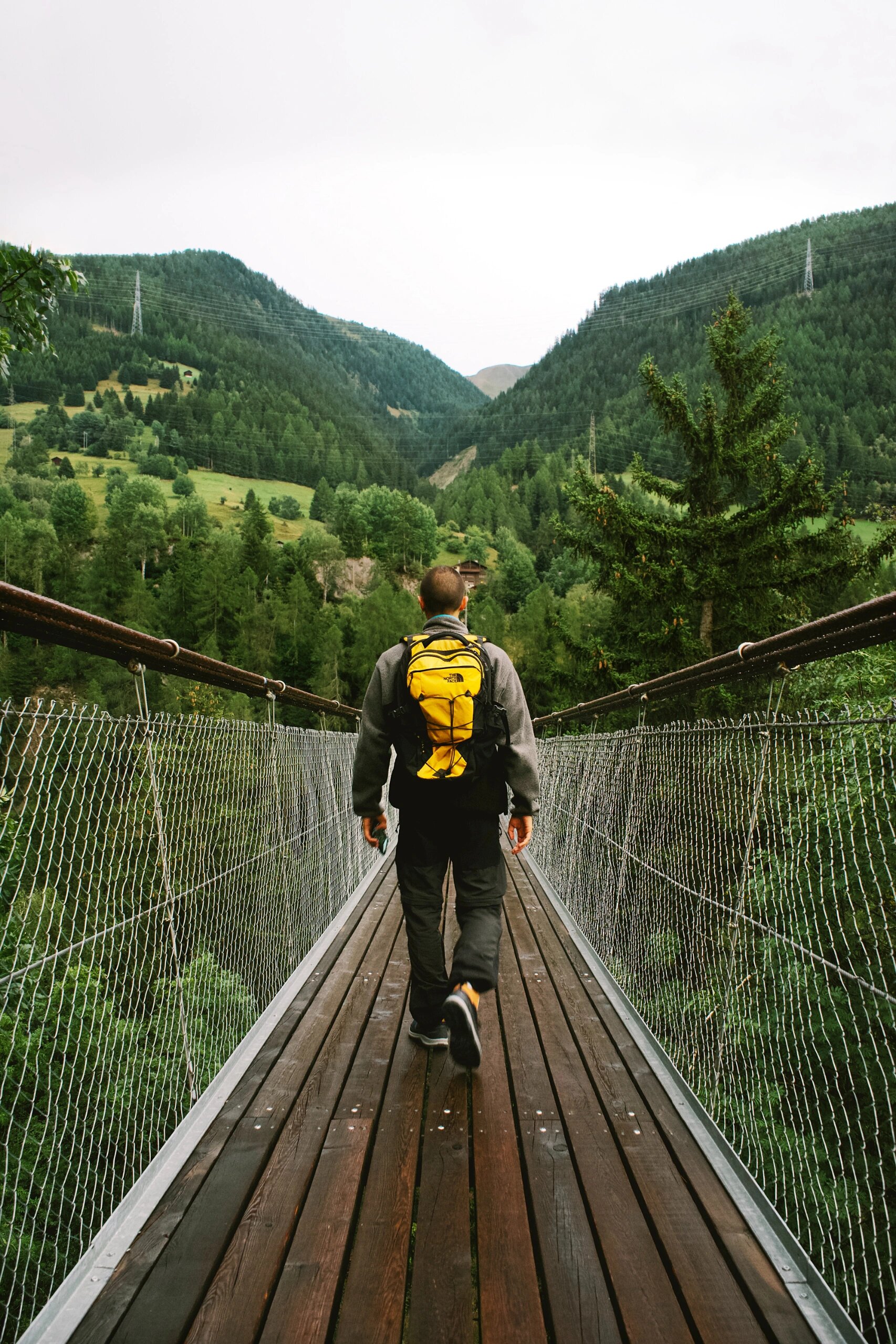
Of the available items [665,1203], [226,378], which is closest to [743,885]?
[665,1203]

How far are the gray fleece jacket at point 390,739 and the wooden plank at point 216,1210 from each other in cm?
75

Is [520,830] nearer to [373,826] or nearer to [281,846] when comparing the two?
[373,826]

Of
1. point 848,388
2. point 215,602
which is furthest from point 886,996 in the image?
point 848,388

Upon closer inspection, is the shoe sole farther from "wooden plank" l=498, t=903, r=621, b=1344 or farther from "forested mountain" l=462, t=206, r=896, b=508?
"forested mountain" l=462, t=206, r=896, b=508

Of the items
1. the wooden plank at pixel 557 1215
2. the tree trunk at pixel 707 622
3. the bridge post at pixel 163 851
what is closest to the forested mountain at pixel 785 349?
the tree trunk at pixel 707 622

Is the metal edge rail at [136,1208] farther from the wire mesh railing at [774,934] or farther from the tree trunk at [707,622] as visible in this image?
the tree trunk at [707,622]

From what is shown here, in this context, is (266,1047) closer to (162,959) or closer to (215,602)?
(162,959)

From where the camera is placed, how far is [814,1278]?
1.48m

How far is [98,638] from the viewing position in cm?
179

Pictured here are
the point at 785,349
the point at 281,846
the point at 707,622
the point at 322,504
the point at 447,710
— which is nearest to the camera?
the point at 447,710

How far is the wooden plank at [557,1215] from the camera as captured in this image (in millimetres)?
1391

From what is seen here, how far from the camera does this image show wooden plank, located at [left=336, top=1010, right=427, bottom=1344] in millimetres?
1374

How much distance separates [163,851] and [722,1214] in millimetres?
1425

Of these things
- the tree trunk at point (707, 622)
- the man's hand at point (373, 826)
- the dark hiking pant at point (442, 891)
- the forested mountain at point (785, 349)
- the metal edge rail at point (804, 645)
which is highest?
the forested mountain at point (785, 349)
